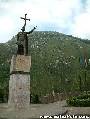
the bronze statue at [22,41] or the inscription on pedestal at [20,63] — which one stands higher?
the bronze statue at [22,41]

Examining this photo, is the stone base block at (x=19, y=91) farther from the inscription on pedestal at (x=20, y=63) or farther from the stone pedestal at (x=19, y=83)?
the inscription on pedestal at (x=20, y=63)

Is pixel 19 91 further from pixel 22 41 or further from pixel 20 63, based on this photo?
pixel 22 41

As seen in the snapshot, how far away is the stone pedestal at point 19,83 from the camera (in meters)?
18.1

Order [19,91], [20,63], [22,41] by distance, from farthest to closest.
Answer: [22,41] < [20,63] < [19,91]

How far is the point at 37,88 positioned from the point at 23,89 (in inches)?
4482

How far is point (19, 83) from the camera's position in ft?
59.8

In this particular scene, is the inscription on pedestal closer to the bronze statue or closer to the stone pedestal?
the stone pedestal

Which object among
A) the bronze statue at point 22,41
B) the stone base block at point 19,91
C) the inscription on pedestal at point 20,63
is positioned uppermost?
the bronze statue at point 22,41

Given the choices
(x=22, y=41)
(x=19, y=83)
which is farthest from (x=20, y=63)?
(x=22, y=41)

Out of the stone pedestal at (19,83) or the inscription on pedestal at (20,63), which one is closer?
the stone pedestal at (19,83)

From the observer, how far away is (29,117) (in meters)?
17.4

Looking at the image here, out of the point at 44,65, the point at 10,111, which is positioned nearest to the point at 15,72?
the point at 10,111

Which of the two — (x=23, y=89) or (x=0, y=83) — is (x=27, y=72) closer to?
(x=23, y=89)

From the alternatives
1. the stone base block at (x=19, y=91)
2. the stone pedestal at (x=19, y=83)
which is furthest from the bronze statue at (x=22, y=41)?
the stone base block at (x=19, y=91)
